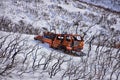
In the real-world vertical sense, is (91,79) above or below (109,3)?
above

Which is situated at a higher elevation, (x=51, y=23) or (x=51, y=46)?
(x=51, y=46)

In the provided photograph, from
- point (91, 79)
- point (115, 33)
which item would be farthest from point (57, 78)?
point (115, 33)

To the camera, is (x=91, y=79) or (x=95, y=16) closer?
(x=91, y=79)

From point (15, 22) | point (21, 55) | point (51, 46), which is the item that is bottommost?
point (15, 22)

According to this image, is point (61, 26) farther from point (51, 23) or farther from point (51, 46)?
point (51, 46)

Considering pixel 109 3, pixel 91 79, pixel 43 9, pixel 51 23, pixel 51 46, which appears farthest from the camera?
pixel 109 3

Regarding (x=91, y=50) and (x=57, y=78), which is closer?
(x=57, y=78)

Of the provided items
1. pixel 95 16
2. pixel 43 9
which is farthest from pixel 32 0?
pixel 95 16

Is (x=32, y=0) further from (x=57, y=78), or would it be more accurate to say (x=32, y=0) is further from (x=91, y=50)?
(x=57, y=78)

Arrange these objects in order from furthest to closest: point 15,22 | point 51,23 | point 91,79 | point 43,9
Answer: point 43,9, point 51,23, point 15,22, point 91,79

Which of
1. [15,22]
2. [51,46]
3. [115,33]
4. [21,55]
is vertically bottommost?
[115,33]
